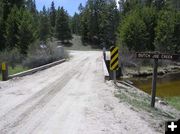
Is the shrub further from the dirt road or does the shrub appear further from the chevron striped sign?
the dirt road

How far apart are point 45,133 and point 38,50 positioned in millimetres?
30294

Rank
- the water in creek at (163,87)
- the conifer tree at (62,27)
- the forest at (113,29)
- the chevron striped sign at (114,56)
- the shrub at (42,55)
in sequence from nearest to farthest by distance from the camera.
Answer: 1. the chevron striped sign at (114,56)
2. the water in creek at (163,87)
3. the shrub at (42,55)
4. the forest at (113,29)
5. the conifer tree at (62,27)

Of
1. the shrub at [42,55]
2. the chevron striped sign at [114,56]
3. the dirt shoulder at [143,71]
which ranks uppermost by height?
the chevron striped sign at [114,56]

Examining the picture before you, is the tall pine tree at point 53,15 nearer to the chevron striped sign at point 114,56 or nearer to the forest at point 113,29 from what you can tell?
the forest at point 113,29

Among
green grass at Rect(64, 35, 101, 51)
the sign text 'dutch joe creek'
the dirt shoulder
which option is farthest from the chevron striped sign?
green grass at Rect(64, 35, 101, 51)

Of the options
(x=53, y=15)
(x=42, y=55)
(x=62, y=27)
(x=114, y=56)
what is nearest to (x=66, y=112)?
(x=114, y=56)

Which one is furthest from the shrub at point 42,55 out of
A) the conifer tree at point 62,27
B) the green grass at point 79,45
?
the conifer tree at point 62,27

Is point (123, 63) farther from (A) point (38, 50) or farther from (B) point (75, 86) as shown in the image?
(B) point (75, 86)

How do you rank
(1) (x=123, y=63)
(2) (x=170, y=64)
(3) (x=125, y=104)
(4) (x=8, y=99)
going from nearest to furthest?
(3) (x=125, y=104), (4) (x=8, y=99), (1) (x=123, y=63), (2) (x=170, y=64)

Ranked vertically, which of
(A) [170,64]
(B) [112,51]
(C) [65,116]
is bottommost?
(A) [170,64]

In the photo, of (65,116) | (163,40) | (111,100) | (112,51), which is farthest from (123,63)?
(65,116)

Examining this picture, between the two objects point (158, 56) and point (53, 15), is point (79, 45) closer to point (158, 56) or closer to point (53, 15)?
point (53, 15)

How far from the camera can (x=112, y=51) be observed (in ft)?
59.5

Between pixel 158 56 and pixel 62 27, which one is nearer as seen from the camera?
pixel 158 56
